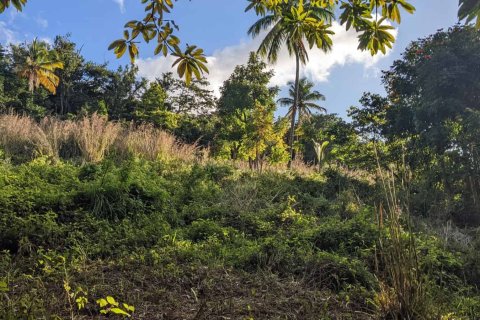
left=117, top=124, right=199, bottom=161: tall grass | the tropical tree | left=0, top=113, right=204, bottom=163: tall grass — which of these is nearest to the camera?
the tropical tree

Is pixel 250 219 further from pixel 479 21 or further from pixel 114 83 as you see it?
pixel 114 83

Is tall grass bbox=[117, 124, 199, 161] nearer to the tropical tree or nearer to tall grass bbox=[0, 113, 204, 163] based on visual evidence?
tall grass bbox=[0, 113, 204, 163]

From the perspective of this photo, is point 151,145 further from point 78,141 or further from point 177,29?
point 177,29

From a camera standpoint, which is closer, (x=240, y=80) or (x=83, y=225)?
(x=83, y=225)

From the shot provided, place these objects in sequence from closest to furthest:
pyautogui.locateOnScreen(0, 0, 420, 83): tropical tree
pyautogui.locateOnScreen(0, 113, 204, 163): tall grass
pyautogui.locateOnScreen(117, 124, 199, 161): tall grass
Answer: pyautogui.locateOnScreen(0, 0, 420, 83): tropical tree, pyautogui.locateOnScreen(0, 113, 204, 163): tall grass, pyautogui.locateOnScreen(117, 124, 199, 161): tall grass

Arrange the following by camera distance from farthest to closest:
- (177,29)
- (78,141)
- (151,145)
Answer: (151,145)
(78,141)
(177,29)

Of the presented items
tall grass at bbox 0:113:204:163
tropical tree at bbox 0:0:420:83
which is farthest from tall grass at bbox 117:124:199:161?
tropical tree at bbox 0:0:420:83

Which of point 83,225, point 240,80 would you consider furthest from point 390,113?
point 240,80

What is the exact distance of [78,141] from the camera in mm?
7473

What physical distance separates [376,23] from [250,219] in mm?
3283

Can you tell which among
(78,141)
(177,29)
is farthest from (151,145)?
(177,29)

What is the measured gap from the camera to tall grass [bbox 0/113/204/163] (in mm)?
7090

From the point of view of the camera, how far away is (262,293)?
103 inches

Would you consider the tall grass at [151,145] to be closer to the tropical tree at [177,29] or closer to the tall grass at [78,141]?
the tall grass at [78,141]
